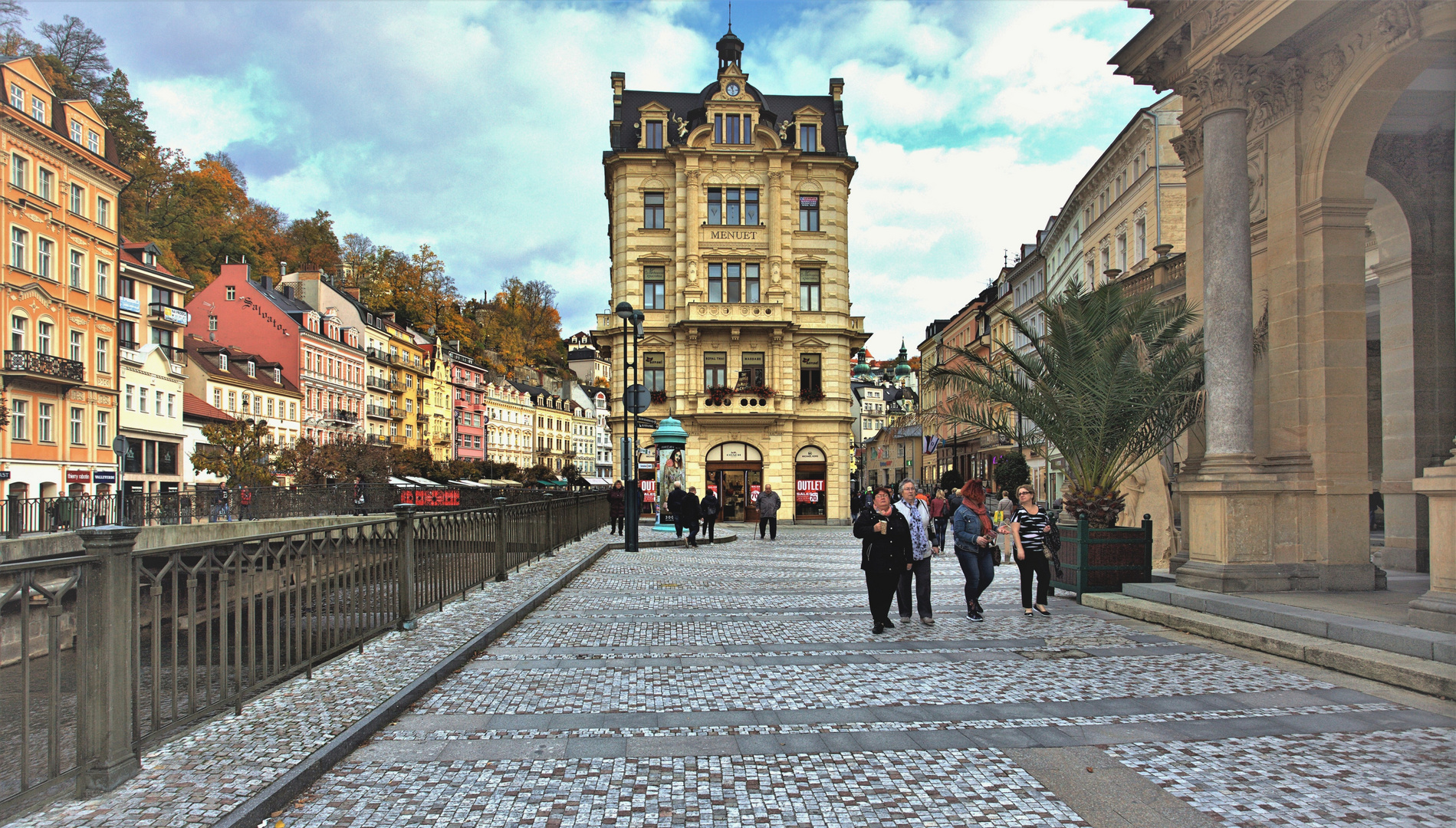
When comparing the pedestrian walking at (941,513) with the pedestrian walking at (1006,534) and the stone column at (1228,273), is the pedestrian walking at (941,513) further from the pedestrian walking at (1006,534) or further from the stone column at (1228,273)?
the stone column at (1228,273)

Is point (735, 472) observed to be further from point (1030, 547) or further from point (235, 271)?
point (235, 271)

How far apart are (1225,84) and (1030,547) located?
6.35m

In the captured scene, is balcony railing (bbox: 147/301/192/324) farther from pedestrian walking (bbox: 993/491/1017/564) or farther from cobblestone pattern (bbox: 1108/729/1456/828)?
cobblestone pattern (bbox: 1108/729/1456/828)

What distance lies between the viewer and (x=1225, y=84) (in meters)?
12.0

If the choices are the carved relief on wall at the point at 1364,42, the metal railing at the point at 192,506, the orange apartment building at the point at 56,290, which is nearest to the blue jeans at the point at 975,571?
the carved relief on wall at the point at 1364,42

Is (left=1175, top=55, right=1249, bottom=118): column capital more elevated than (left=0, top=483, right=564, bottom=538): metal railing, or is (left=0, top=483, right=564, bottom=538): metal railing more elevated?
(left=1175, top=55, right=1249, bottom=118): column capital

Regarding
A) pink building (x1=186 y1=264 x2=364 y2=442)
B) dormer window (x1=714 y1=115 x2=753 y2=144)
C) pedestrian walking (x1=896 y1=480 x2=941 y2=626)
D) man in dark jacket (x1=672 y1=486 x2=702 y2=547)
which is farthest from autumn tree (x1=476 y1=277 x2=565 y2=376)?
pedestrian walking (x1=896 y1=480 x2=941 y2=626)

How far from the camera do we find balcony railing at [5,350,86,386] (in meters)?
39.2

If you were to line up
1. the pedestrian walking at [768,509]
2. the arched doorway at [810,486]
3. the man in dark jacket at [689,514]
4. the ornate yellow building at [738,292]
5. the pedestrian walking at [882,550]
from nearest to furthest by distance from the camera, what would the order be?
the pedestrian walking at [882,550], the man in dark jacket at [689,514], the pedestrian walking at [768,509], the ornate yellow building at [738,292], the arched doorway at [810,486]

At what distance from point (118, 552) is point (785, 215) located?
41606 millimetres

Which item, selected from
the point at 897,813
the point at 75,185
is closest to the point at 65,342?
the point at 75,185

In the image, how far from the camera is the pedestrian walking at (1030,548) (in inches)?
462

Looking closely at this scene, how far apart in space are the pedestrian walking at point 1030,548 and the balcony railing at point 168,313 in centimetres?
5471

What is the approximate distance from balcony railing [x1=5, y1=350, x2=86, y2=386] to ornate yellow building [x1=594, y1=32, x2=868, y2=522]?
78.6 ft
